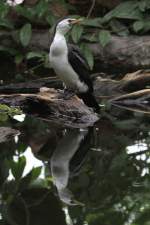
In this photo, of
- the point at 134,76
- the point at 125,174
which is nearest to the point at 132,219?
the point at 125,174

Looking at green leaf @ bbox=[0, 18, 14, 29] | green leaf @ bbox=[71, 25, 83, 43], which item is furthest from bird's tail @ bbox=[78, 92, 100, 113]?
green leaf @ bbox=[0, 18, 14, 29]

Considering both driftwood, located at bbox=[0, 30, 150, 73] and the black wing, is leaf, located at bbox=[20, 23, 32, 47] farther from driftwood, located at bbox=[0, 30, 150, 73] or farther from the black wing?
the black wing

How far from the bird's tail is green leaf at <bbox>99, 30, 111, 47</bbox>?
2.37 m

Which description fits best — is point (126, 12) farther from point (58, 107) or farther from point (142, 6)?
point (58, 107)

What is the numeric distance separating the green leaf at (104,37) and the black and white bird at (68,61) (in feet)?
8.28

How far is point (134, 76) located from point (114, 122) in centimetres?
→ 99

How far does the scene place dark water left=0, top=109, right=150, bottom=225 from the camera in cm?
521

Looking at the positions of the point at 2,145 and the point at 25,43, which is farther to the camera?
the point at 25,43

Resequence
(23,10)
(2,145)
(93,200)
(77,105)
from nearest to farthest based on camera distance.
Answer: (93,200) < (2,145) < (77,105) < (23,10)

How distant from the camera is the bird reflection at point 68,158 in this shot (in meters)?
5.71

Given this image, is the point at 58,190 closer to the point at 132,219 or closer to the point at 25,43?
→ the point at 132,219

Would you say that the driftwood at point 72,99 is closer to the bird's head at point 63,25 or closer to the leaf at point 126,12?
the bird's head at point 63,25

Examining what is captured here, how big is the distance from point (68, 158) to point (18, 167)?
587 mm

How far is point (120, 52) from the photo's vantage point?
11.1m
